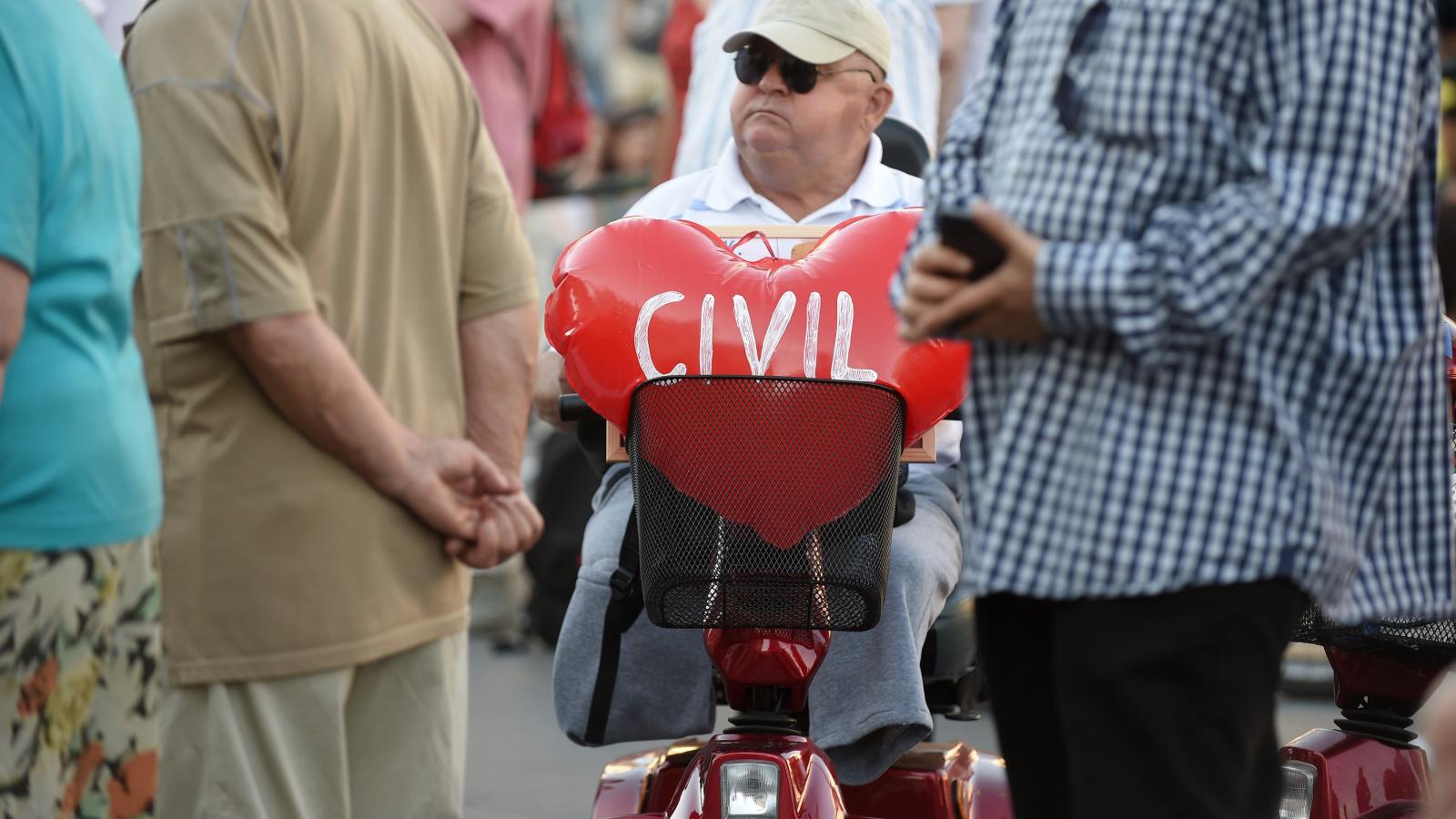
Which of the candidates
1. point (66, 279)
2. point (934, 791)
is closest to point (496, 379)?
point (66, 279)

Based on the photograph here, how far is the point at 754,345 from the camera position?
2918mm

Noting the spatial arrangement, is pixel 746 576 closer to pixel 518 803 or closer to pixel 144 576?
pixel 144 576

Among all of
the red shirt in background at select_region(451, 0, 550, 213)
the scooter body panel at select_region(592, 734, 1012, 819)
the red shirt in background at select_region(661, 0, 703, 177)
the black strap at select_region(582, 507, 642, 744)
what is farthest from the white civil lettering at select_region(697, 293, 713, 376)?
the red shirt in background at select_region(661, 0, 703, 177)

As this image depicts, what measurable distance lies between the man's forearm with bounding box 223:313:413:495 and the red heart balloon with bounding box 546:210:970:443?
339mm

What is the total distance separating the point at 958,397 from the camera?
116 inches

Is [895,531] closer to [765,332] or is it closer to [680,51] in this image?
[765,332]

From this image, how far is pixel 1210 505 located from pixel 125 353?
1326mm

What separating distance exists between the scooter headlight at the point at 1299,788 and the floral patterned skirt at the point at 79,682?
6.24 ft

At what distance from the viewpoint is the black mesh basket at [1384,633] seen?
306 centimetres

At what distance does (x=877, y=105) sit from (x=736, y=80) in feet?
1.49

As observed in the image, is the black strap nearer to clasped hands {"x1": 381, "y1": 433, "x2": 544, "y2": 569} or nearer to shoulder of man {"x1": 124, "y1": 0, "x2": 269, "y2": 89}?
clasped hands {"x1": 381, "y1": 433, "x2": 544, "y2": 569}

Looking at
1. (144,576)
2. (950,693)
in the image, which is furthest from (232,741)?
(950,693)

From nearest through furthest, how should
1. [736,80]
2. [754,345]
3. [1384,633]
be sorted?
[754,345], [1384,633], [736,80]

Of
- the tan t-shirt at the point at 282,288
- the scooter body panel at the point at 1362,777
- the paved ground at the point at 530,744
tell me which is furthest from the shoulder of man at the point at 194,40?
the paved ground at the point at 530,744
